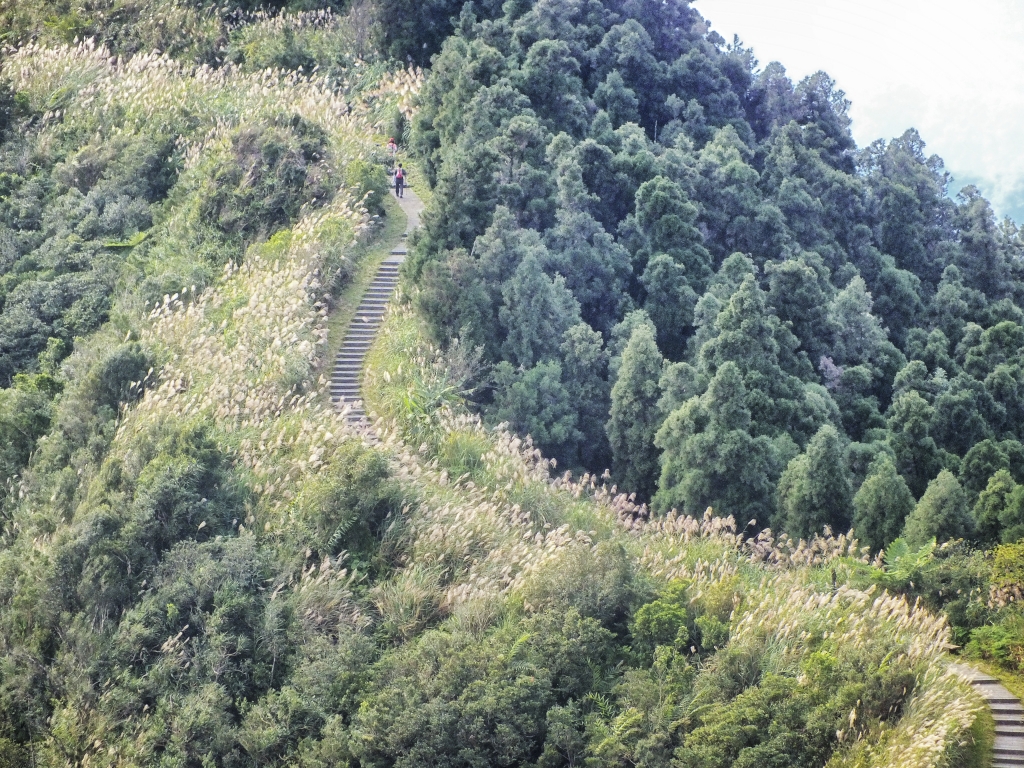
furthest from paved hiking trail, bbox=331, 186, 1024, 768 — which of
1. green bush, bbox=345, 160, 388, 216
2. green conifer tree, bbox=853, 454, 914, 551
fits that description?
green conifer tree, bbox=853, 454, 914, 551

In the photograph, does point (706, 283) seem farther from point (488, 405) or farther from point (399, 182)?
point (399, 182)

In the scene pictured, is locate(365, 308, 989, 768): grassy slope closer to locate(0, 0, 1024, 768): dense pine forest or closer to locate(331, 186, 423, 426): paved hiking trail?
locate(0, 0, 1024, 768): dense pine forest

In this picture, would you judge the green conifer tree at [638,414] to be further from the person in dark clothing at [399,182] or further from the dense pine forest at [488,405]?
the person in dark clothing at [399,182]

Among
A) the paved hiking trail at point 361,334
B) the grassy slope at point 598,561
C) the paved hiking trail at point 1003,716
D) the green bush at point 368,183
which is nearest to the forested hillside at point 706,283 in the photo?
the paved hiking trail at point 361,334

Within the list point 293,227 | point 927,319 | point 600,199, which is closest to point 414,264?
point 293,227

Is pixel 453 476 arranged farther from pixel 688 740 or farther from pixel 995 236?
pixel 995 236

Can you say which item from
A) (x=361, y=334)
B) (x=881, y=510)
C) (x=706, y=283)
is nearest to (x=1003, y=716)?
(x=881, y=510)

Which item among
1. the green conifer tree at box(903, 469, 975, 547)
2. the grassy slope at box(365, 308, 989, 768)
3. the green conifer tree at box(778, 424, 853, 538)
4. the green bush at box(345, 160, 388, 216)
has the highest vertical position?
the green bush at box(345, 160, 388, 216)
